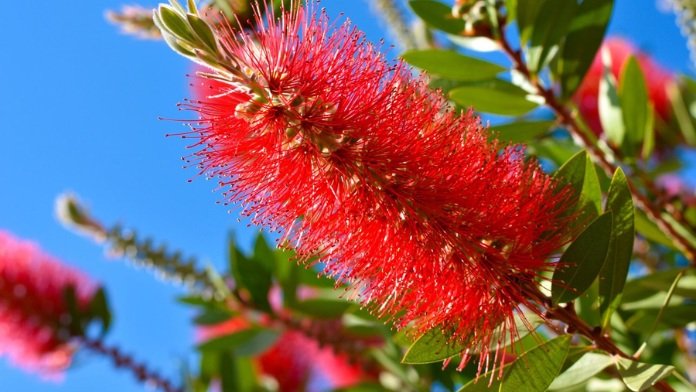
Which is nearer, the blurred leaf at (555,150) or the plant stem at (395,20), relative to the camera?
the blurred leaf at (555,150)

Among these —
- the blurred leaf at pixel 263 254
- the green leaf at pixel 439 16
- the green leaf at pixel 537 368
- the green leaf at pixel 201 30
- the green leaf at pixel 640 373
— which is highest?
the green leaf at pixel 439 16

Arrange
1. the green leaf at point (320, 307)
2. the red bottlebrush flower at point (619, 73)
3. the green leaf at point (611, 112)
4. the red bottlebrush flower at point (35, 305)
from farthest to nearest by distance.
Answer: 1. the red bottlebrush flower at point (35, 305)
2. the red bottlebrush flower at point (619, 73)
3. the green leaf at point (320, 307)
4. the green leaf at point (611, 112)

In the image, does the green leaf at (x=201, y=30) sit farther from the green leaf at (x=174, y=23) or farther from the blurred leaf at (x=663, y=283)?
the blurred leaf at (x=663, y=283)

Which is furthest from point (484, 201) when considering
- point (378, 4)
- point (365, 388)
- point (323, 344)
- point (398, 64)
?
point (378, 4)

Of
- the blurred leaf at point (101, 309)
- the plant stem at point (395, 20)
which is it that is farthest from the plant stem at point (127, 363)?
the plant stem at point (395, 20)

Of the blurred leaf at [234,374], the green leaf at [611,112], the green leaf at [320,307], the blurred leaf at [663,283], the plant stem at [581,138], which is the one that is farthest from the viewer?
the blurred leaf at [234,374]

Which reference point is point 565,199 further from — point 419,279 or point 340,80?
point 340,80
